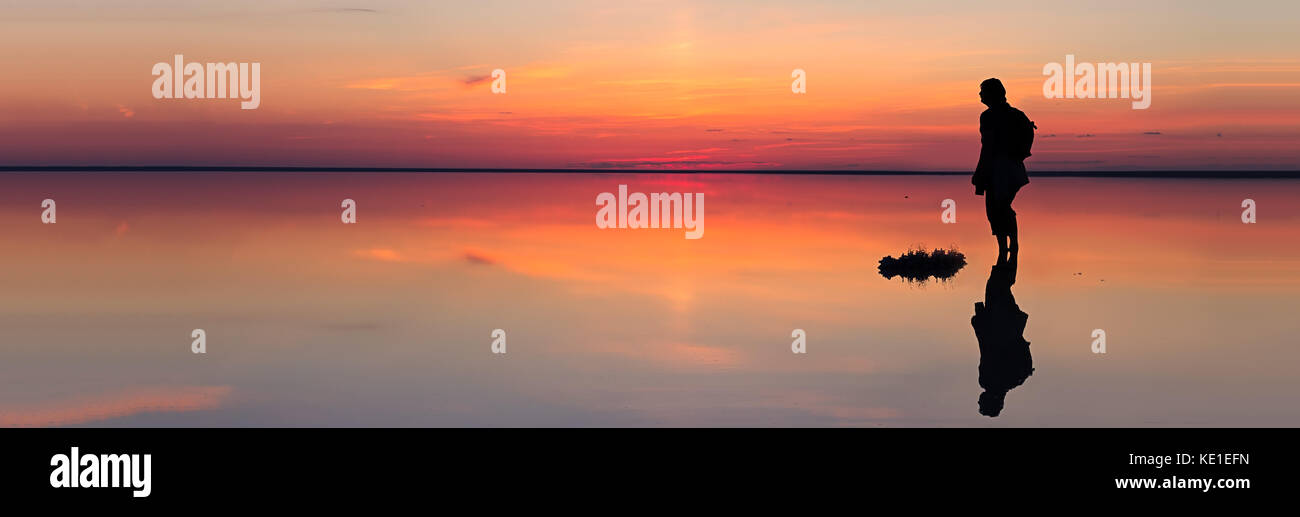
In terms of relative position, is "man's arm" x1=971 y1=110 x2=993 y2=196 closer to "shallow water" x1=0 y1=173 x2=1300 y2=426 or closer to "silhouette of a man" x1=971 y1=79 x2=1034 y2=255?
"silhouette of a man" x1=971 y1=79 x2=1034 y2=255

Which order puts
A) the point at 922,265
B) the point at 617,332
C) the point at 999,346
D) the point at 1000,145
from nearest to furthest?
the point at 999,346 < the point at 617,332 < the point at 922,265 < the point at 1000,145

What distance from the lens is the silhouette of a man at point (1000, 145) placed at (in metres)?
13.9

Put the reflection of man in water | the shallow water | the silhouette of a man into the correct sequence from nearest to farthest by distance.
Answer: the shallow water
the reflection of man in water
the silhouette of a man

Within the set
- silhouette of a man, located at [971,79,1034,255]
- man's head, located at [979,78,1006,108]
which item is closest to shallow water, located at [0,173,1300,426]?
silhouette of a man, located at [971,79,1034,255]

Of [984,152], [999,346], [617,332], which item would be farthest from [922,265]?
[617,332]

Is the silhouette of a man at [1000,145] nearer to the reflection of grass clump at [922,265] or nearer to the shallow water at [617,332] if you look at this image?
the reflection of grass clump at [922,265]

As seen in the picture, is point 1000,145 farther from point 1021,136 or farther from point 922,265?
point 922,265

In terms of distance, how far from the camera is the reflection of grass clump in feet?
43.5

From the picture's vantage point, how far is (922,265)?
13.7 m

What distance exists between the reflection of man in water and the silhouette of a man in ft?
6.33

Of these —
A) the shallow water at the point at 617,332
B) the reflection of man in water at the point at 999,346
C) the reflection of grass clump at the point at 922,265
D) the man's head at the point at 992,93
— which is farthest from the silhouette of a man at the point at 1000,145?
the reflection of man in water at the point at 999,346

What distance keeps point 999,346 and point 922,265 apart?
5.37m

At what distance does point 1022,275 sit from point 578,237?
8237 mm
